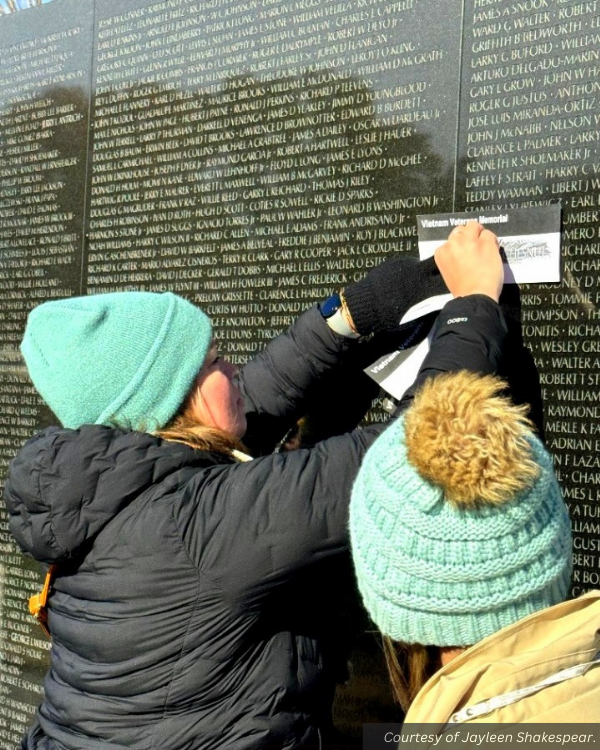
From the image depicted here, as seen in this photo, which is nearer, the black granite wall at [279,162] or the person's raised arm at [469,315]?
the person's raised arm at [469,315]

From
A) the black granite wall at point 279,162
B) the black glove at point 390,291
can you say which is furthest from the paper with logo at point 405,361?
the black granite wall at point 279,162

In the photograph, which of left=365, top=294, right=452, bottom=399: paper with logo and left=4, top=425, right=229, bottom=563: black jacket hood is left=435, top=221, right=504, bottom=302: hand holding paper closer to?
left=365, top=294, right=452, bottom=399: paper with logo

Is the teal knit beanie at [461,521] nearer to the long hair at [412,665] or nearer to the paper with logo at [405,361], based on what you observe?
the long hair at [412,665]

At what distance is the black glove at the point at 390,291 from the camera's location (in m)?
2.46

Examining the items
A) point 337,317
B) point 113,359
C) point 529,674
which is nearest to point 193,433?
point 113,359

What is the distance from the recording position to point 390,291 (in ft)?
8.30

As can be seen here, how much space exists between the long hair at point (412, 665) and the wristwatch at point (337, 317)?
49.9 inches

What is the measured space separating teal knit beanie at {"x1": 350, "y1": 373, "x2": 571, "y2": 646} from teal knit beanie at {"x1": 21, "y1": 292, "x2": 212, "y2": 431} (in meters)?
0.74

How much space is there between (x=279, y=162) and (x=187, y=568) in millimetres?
2017

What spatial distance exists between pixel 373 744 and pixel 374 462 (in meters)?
1.53

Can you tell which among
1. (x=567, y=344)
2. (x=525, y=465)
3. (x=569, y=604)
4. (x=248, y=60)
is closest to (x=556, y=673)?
(x=569, y=604)

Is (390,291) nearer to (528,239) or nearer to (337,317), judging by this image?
(337,317)

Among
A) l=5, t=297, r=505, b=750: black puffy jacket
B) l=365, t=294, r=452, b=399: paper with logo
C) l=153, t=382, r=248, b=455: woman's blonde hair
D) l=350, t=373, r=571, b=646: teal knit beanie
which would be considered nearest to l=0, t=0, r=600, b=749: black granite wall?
l=365, t=294, r=452, b=399: paper with logo

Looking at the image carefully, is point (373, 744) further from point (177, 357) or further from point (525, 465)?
point (525, 465)
